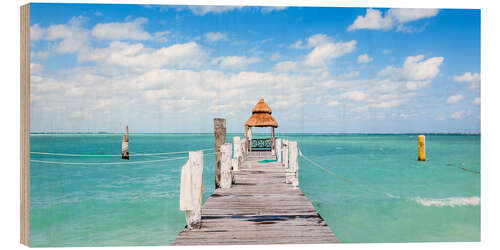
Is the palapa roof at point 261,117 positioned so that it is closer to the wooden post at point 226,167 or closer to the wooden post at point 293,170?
the wooden post at point 293,170

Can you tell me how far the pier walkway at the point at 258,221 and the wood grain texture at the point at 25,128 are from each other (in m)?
3.06

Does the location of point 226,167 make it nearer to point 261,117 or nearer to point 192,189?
point 192,189

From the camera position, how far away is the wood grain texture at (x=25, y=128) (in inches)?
175

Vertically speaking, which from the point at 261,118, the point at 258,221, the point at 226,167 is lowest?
the point at 258,221

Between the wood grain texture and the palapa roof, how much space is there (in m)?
11.1

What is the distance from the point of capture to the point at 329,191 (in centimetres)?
1180

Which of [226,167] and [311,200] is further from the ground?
[226,167]

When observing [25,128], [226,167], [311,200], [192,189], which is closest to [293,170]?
[226,167]

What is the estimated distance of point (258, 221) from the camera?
3.96 metres

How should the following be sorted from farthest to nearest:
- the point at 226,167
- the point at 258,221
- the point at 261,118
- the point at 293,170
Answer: the point at 261,118
the point at 293,170
the point at 226,167
the point at 258,221

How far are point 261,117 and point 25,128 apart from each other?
1173 centimetres

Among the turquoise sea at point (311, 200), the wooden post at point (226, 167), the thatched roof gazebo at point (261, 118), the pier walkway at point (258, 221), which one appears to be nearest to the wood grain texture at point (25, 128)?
the turquoise sea at point (311, 200)

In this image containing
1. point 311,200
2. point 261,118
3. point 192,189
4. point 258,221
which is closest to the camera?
point 192,189

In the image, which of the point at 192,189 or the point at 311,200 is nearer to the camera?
the point at 192,189
